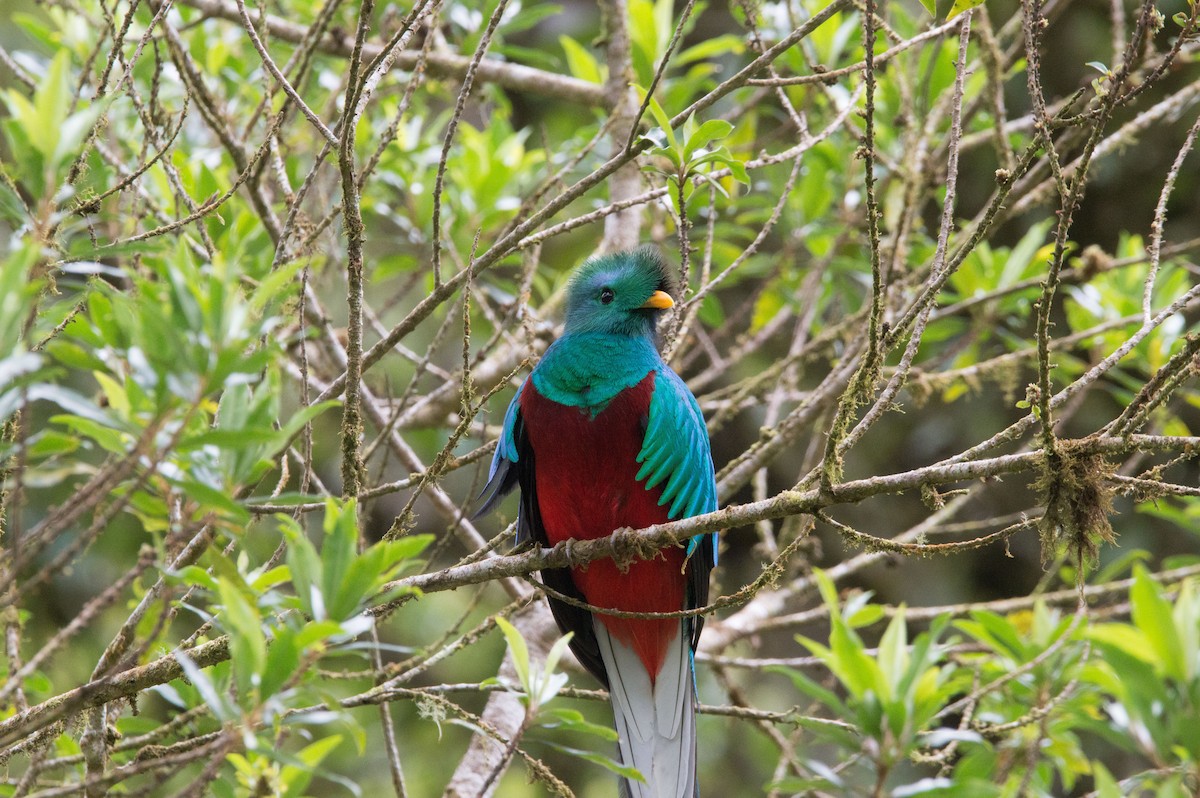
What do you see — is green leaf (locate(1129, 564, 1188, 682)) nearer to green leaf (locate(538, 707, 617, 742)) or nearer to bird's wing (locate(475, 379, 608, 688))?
green leaf (locate(538, 707, 617, 742))

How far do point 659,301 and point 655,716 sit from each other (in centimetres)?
147

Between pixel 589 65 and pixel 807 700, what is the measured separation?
395 cm

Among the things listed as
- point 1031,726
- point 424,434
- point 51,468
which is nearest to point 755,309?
point 424,434

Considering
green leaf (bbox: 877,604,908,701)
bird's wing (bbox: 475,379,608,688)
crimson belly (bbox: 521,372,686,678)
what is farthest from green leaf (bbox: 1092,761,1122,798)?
bird's wing (bbox: 475,379,608,688)

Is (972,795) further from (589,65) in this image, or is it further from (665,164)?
(589,65)

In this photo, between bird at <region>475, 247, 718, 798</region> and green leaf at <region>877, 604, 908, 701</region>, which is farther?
bird at <region>475, 247, 718, 798</region>

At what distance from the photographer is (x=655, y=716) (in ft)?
12.7

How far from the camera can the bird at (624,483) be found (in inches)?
141

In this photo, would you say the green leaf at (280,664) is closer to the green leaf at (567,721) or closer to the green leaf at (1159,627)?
the green leaf at (567,721)

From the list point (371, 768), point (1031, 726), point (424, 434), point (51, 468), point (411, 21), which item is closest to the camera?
point (51, 468)

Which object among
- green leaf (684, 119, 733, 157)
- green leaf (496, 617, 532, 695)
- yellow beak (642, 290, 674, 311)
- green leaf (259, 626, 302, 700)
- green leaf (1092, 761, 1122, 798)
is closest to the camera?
green leaf (1092, 761, 1122, 798)

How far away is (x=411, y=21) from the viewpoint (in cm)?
254

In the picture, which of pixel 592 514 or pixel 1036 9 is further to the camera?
pixel 592 514

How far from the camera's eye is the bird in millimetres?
3570
